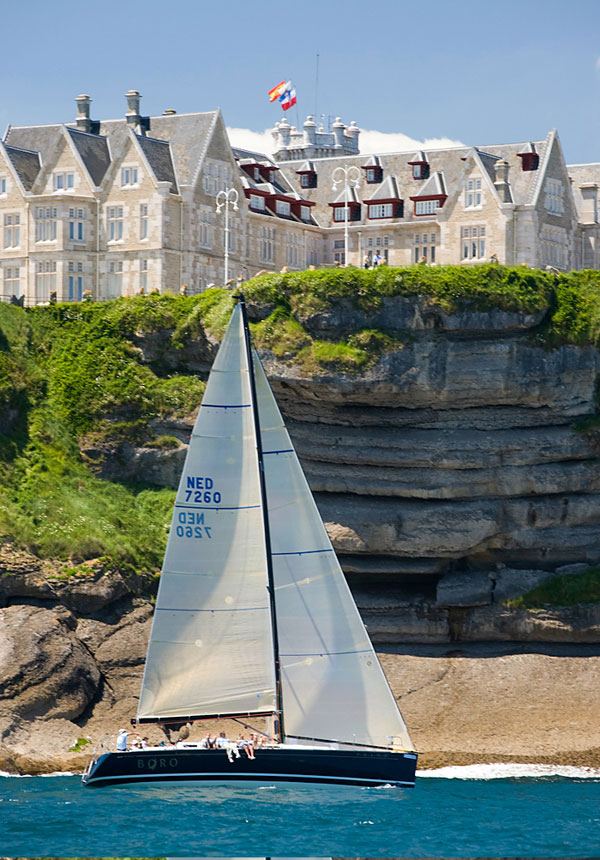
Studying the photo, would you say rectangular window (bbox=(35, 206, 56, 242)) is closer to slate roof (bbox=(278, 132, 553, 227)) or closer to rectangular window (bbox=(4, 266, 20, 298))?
rectangular window (bbox=(4, 266, 20, 298))

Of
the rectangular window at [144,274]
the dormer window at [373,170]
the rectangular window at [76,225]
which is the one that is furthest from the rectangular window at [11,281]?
the dormer window at [373,170]

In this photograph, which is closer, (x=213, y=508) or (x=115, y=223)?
(x=213, y=508)

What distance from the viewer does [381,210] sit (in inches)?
3826

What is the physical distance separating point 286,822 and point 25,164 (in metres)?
60.6

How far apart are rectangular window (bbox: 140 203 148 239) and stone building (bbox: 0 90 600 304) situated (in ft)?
0.32

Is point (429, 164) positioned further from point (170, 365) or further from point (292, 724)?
point (292, 724)

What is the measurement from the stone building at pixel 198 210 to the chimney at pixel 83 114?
7cm

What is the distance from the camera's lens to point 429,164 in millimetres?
97062

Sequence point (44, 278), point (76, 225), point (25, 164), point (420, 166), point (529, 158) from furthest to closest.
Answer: point (420, 166)
point (25, 164)
point (529, 158)
point (44, 278)
point (76, 225)

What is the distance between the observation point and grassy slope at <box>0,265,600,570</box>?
67.2 meters

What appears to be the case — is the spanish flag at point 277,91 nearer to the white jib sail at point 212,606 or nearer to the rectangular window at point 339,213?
the rectangular window at point 339,213

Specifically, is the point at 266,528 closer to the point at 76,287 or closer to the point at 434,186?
the point at 76,287

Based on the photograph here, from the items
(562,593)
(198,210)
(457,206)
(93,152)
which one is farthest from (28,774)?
(457,206)

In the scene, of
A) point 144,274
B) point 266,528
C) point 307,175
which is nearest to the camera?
point 266,528
